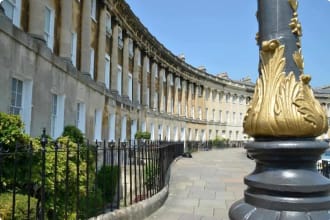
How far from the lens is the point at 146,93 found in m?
33.9

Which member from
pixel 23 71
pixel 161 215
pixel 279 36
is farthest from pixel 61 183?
pixel 279 36

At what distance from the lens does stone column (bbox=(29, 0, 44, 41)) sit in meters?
11.9

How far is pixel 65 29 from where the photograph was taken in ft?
Answer: 49.0

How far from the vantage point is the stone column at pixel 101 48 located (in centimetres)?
2098

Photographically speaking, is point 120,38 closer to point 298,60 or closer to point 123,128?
point 123,128

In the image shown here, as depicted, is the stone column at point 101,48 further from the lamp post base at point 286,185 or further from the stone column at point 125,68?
the lamp post base at point 286,185

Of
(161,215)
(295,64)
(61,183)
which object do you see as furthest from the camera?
(161,215)

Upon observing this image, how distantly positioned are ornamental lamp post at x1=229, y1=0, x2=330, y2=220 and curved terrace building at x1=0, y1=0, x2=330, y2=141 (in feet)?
6.51

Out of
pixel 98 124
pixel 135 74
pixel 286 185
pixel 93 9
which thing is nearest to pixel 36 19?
pixel 98 124

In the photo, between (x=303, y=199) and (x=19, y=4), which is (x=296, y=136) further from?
(x=19, y=4)

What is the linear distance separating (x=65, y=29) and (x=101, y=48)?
6.34 m

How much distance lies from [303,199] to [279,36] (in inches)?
37.8

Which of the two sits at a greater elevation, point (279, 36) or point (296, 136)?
point (279, 36)

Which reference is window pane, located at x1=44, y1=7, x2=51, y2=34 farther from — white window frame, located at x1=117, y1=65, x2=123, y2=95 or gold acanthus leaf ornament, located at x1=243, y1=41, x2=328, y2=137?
gold acanthus leaf ornament, located at x1=243, y1=41, x2=328, y2=137
